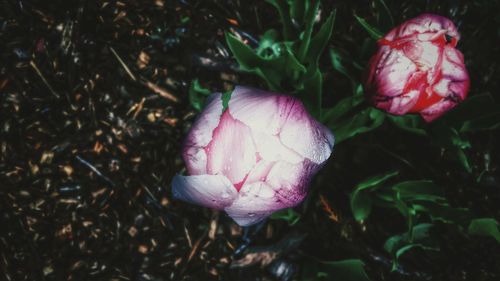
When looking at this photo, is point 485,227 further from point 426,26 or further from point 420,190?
point 426,26

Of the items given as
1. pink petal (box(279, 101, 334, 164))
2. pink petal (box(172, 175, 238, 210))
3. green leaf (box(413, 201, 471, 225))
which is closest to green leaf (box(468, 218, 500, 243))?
green leaf (box(413, 201, 471, 225))

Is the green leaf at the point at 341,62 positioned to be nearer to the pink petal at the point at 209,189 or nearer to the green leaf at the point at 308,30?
the green leaf at the point at 308,30

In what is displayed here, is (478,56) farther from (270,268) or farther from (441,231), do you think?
(270,268)

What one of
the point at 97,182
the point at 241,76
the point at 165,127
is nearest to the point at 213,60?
the point at 241,76

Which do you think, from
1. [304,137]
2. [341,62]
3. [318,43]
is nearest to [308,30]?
[318,43]

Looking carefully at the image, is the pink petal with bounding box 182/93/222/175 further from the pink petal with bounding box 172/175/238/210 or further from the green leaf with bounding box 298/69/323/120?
the green leaf with bounding box 298/69/323/120
